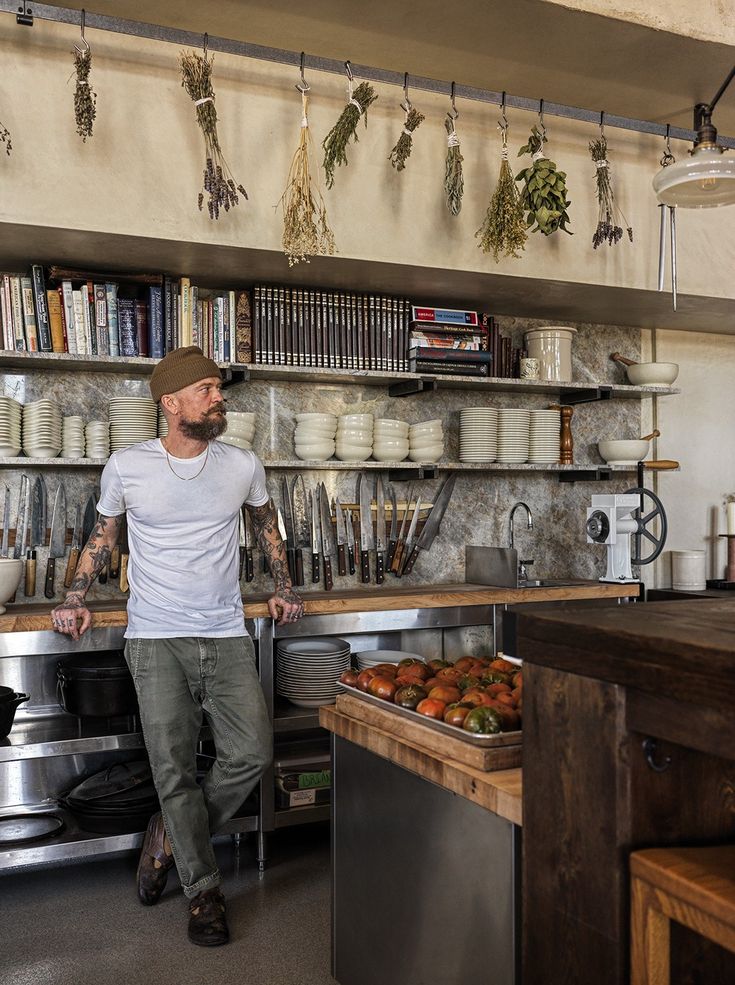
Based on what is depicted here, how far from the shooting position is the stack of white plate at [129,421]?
4059mm

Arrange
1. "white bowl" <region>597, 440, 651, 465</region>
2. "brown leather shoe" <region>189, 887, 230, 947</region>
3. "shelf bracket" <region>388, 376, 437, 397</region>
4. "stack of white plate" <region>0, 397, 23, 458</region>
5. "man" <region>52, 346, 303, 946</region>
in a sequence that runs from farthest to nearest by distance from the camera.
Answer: "white bowl" <region>597, 440, 651, 465</region>, "shelf bracket" <region>388, 376, 437, 397</region>, "stack of white plate" <region>0, 397, 23, 458</region>, "man" <region>52, 346, 303, 946</region>, "brown leather shoe" <region>189, 887, 230, 947</region>

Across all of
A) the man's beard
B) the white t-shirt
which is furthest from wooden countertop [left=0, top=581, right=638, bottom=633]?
the man's beard

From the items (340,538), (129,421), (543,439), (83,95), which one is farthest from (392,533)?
(83,95)

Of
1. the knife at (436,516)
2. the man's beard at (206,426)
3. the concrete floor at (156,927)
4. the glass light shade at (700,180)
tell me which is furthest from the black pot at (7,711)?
the glass light shade at (700,180)

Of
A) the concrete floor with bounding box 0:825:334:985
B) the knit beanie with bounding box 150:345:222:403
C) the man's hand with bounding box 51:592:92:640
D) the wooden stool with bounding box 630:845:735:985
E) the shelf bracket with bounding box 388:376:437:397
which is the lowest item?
the concrete floor with bounding box 0:825:334:985

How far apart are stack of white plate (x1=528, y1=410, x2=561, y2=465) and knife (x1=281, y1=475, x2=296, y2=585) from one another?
4.23 ft

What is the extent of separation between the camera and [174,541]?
3.36 meters

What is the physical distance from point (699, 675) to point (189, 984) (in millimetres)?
2185

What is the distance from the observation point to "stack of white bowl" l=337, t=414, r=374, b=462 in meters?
4.46

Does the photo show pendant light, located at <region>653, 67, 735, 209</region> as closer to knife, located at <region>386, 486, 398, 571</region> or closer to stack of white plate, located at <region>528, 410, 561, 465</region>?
stack of white plate, located at <region>528, 410, 561, 465</region>

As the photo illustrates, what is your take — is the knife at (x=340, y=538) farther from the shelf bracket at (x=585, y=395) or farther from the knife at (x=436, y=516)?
the shelf bracket at (x=585, y=395)

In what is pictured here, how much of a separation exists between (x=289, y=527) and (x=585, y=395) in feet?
5.83

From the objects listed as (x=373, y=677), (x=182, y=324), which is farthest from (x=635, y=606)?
(x=182, y=324)

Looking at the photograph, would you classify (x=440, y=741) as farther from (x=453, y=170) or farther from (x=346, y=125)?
(x=453, y=170)
